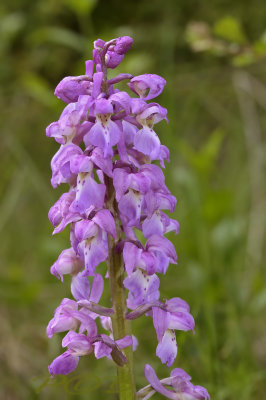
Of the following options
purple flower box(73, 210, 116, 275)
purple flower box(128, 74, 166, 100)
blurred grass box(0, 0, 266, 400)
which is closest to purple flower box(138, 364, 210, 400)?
blurred grass box(0, 0, 266, 400)

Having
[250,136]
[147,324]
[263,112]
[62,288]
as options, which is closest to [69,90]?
[147,324]

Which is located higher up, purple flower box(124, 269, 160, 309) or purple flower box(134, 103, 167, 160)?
purple flower box(134, 103, 167, 160)

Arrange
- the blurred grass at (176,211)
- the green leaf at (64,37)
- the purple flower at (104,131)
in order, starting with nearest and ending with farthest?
the purple flower at (104,131)
the blurred grass at (176,211)
the green leaf at (64,37)

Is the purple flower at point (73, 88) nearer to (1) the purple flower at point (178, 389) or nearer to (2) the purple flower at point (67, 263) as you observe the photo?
(2) the purple flower at point (67, 263)

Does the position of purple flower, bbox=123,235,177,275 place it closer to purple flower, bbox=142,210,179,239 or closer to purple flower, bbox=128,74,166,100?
purple flower, bbox=142,210,179,239

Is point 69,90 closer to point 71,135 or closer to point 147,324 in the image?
point 71,135

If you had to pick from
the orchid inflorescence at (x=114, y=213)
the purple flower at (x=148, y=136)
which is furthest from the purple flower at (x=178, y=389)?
the purple flower at (x=148, y=136)
